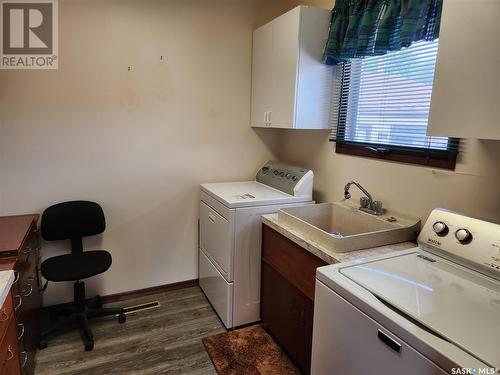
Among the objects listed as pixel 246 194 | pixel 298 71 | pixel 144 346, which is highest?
pixel 298 71

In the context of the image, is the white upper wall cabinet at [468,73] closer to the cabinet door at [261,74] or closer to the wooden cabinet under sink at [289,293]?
the wooden cabinet under sink at [289,293]

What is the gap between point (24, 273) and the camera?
74.1 inches

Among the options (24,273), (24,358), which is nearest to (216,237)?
(24,273)

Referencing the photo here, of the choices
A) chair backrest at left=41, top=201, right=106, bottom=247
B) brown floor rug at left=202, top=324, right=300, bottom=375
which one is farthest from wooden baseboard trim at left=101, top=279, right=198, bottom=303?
brown floor rug at left=202, top=324, right=300, bottom=375

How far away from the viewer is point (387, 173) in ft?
6.72

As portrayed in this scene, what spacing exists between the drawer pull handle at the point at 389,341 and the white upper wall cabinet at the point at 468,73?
0.75 metres

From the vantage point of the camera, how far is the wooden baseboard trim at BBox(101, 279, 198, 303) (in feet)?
9.09

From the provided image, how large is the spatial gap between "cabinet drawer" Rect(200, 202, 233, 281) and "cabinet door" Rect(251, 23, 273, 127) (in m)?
0.86

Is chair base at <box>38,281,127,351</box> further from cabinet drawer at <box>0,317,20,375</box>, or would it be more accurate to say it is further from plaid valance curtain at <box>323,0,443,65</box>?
plaid valance curtain at <box>323,0,443,65</box>

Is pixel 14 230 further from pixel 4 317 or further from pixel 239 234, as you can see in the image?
pixel 239 234

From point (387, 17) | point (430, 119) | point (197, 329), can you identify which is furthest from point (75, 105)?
point (430, 119)

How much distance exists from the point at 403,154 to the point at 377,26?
0.76 m

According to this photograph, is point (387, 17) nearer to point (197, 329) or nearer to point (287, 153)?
point (287, 153)

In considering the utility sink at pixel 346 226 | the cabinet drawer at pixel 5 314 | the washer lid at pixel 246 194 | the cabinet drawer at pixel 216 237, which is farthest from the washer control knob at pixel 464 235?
the cabinet drawer at pixel 5 314
